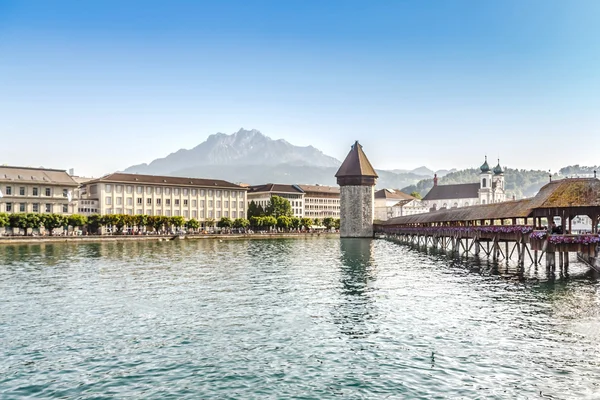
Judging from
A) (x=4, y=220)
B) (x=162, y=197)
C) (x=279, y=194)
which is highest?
(x=279, y=194)

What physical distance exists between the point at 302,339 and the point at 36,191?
318 ft

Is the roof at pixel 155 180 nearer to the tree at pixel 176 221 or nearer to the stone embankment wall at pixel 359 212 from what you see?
the tree at pixel 176 221

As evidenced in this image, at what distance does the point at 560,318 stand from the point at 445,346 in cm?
657

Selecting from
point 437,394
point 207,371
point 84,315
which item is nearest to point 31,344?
point 84,315

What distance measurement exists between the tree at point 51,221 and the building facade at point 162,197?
25.1 m

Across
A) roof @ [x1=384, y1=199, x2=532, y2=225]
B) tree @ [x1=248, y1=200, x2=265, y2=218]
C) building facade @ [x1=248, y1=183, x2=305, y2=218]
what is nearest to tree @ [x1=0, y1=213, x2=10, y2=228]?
roof @ [x1=384, y1=199, x2=532, y2=225]

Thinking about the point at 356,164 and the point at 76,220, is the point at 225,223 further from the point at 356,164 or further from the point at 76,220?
the point at 76,220

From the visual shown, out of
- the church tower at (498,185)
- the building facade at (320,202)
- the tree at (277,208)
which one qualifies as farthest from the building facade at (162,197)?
the church tower at (498,185)

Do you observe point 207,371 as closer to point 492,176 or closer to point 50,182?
point 50,182

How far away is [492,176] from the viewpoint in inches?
7259

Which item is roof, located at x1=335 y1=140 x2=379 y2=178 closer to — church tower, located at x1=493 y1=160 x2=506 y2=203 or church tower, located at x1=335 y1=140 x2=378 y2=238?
church tower, located at x1=335 y1=140 x2=378 y2=238

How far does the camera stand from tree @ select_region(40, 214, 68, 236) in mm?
92000

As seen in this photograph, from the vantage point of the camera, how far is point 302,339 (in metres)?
17.8

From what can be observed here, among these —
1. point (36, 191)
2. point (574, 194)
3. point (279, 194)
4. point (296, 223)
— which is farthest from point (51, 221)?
point (279, 194)
